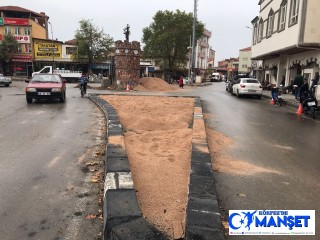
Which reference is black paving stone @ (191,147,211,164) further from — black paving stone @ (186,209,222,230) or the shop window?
the shop window

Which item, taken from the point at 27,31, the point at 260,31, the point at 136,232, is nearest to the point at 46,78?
the point at 136,232

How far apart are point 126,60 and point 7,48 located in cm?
3149

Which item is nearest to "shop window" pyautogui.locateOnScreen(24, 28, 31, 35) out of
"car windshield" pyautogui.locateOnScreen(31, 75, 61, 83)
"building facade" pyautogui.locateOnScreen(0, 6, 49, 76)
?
"building facade" pyautogui.locateOnScreen(0, 6, 49, 76)

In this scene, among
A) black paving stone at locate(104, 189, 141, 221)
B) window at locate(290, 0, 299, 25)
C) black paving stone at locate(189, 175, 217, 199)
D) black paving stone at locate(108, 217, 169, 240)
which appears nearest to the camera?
black paving stone at locate(108, 217, 169, 240)

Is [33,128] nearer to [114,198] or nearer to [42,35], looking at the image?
[114,198]

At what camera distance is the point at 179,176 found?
16.1 feet

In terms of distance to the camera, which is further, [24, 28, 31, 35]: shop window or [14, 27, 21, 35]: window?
[24, 28, 31, 35]: shop window

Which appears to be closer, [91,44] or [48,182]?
[48,182]

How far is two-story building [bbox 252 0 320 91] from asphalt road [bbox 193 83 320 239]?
11.4 meters

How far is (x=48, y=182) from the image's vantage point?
4.66 m

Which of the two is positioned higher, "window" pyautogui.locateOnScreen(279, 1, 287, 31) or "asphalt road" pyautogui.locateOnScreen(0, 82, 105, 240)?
→ "window" pyautogui.locateOnScreen(279, 1, 287, 31)

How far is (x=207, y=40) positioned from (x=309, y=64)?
6593 centimetres

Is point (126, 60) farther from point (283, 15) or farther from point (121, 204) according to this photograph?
point (121, 204)

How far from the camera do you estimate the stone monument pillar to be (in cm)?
2830
